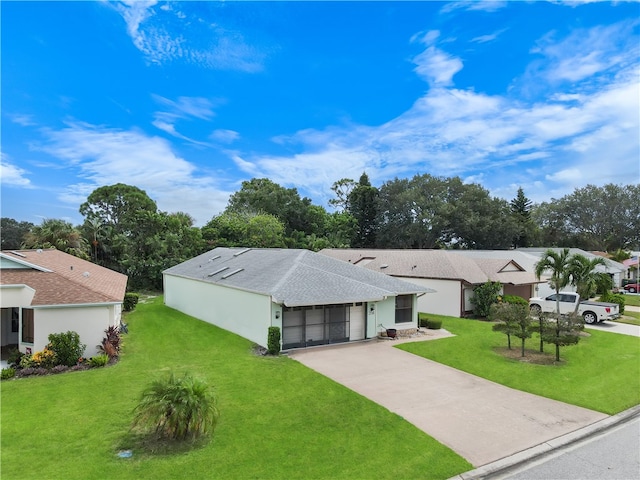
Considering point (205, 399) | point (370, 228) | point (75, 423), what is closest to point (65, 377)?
point (75, 423)

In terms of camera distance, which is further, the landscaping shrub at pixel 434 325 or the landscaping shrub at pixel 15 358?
the landscaping shrub at pixel 434 325

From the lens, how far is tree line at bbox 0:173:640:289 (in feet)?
124

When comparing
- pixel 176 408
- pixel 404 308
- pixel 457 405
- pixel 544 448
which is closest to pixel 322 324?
pixel 404 308

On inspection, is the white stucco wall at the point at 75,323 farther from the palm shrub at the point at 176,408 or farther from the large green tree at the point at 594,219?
the large green tree at the point at 594,219

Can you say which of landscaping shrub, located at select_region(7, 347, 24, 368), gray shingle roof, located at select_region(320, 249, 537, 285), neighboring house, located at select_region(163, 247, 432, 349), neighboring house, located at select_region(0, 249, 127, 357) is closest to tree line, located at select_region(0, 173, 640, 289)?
neighboring house, located at select_region(163, 247, 432, 349)

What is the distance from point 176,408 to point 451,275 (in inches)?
851

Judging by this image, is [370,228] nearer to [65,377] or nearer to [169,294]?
[169,294]

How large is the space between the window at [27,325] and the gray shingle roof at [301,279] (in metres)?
8.21

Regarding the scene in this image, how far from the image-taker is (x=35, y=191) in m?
20.0

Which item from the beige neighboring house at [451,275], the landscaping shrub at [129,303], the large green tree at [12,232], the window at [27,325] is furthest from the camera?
the large green tree at [12,232]

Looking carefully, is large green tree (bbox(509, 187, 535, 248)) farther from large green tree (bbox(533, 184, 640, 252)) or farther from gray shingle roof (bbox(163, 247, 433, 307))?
gray shingle roof (bbox(163, 247, 433, 307))

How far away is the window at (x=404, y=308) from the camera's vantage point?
20.0m

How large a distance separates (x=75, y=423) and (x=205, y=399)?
3.66 m

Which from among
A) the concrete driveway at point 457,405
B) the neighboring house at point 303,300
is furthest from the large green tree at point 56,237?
the concrete driveway at point 457,405
